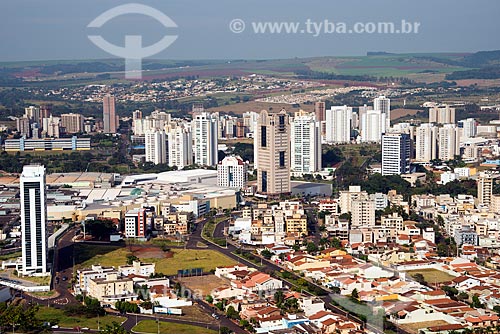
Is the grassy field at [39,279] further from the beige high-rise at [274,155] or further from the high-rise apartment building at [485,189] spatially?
the high-rise apartment building at [485,189]

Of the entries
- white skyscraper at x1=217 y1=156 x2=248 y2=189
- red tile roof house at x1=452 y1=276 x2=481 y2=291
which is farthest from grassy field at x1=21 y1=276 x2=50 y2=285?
white skyscraper at x1=217 y1=156 x2=248 y2=189

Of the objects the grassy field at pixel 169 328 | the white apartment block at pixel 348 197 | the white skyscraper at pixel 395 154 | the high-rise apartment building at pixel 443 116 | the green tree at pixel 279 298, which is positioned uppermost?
the high-rise apartment building at pixel 443 116

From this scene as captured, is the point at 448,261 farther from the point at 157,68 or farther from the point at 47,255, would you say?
the point at 157,68

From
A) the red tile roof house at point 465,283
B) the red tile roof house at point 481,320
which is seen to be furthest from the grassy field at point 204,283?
the red tile roof house at point 481,320

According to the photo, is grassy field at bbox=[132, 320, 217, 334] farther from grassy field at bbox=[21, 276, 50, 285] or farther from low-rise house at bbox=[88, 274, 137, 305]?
grassy field at bbox=[21, 276, 50, 285]

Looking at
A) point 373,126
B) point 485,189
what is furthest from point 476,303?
point 373,126

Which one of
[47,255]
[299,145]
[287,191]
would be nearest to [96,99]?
[299,145]
